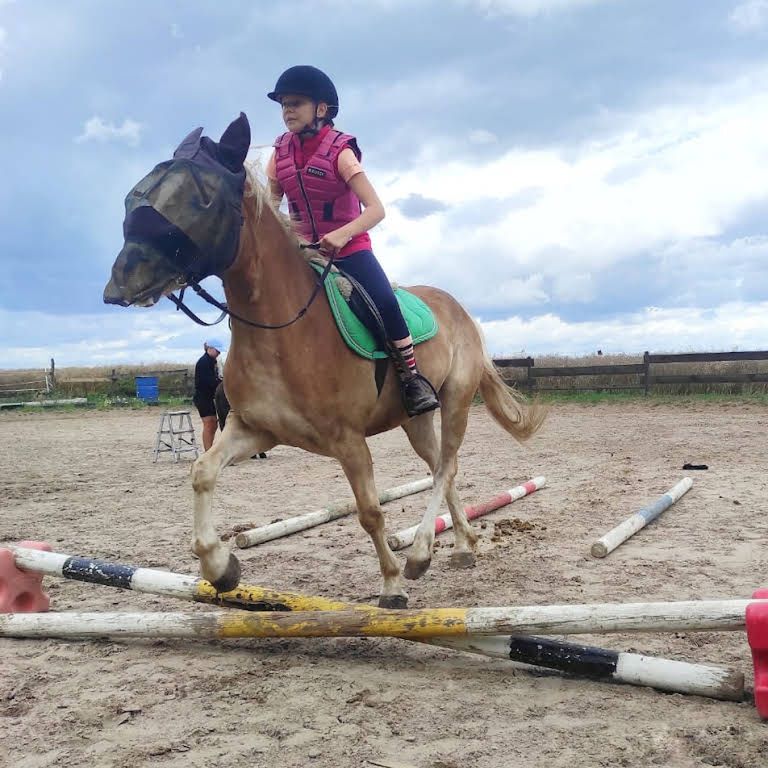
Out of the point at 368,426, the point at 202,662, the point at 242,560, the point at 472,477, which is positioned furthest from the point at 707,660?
the point at 472,477

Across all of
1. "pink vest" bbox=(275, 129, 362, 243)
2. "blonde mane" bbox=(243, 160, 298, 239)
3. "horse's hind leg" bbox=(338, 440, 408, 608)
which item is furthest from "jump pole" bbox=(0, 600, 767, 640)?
"pink vest" bbox=(275, 129, 362, 243)

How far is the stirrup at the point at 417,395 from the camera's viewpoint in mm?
4586

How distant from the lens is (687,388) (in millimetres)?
20984

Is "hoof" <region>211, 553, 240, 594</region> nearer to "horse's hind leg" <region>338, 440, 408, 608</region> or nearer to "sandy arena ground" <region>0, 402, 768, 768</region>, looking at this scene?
"sandy arena ground" <region>0, 402, 768, 768</region>

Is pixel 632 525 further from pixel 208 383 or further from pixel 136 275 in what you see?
pixel 208 383

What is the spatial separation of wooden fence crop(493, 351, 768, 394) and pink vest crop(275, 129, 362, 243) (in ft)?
51.9

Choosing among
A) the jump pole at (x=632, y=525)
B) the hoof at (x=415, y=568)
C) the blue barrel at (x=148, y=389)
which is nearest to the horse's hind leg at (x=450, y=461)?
the hoof at (x=415, y=568)

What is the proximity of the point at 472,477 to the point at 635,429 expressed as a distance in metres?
6.13

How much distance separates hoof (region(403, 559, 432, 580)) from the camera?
4871 mm

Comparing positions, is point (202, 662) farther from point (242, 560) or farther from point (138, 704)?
point (242, 560)

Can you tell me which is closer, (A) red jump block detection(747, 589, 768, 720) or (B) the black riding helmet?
(A) red jump block detection(747, 589, 768, 720)

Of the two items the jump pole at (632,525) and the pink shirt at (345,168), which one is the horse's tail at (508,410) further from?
the pink shirt at (345,168)

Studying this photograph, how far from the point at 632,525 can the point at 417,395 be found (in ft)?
8.20

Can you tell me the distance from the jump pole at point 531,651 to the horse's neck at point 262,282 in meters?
1.42
